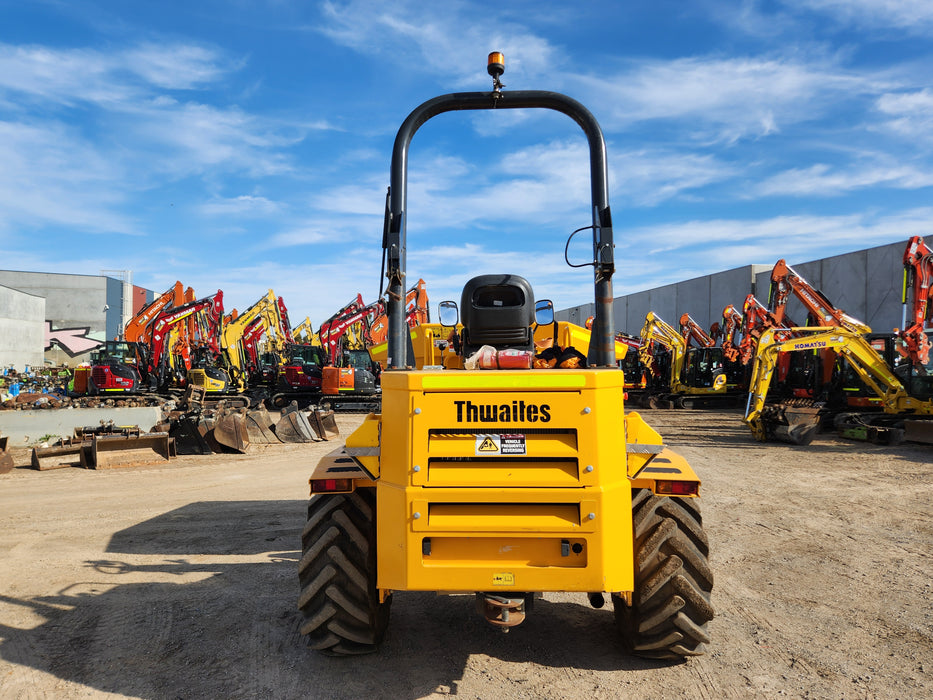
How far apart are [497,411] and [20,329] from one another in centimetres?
5727

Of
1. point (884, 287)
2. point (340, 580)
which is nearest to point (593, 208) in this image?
point (340, 580)

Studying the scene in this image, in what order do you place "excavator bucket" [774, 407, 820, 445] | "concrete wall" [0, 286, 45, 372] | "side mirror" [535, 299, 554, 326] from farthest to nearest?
"concrete wall" [0, 286, 45, 372] < "excavator bucket" [774, 407, 820, 445] < "side mirror" [535, 299, 554, 326]

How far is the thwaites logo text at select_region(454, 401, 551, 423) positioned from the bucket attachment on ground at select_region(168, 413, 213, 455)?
11880 mm

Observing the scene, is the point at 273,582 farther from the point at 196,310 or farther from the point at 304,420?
the point at 196,310

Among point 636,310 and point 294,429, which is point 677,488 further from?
point 636,310

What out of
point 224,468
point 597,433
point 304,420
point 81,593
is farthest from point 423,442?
point 304,420

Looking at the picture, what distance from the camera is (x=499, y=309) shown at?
14.4 ft

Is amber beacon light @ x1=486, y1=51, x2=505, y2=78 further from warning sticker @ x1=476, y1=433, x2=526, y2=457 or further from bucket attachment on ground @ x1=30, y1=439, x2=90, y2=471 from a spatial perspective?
bucket attachment on ground @ x1=30, y1=439, x2=90, y2=471

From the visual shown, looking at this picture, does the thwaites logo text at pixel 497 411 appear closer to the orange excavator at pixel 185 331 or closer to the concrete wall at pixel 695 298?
the orange excavator at pixel 185 331

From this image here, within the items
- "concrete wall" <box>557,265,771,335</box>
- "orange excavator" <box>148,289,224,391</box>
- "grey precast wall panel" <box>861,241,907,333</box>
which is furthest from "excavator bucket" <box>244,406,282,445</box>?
"grey precast wall panel" <box>861,241,907,333</box>

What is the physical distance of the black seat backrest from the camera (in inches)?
173

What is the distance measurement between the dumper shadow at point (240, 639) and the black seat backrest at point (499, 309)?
2.02 meters

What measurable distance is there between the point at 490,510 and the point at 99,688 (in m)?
2.54

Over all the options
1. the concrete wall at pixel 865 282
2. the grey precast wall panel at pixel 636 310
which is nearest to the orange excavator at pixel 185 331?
the concrete wall at pixel 865 282
